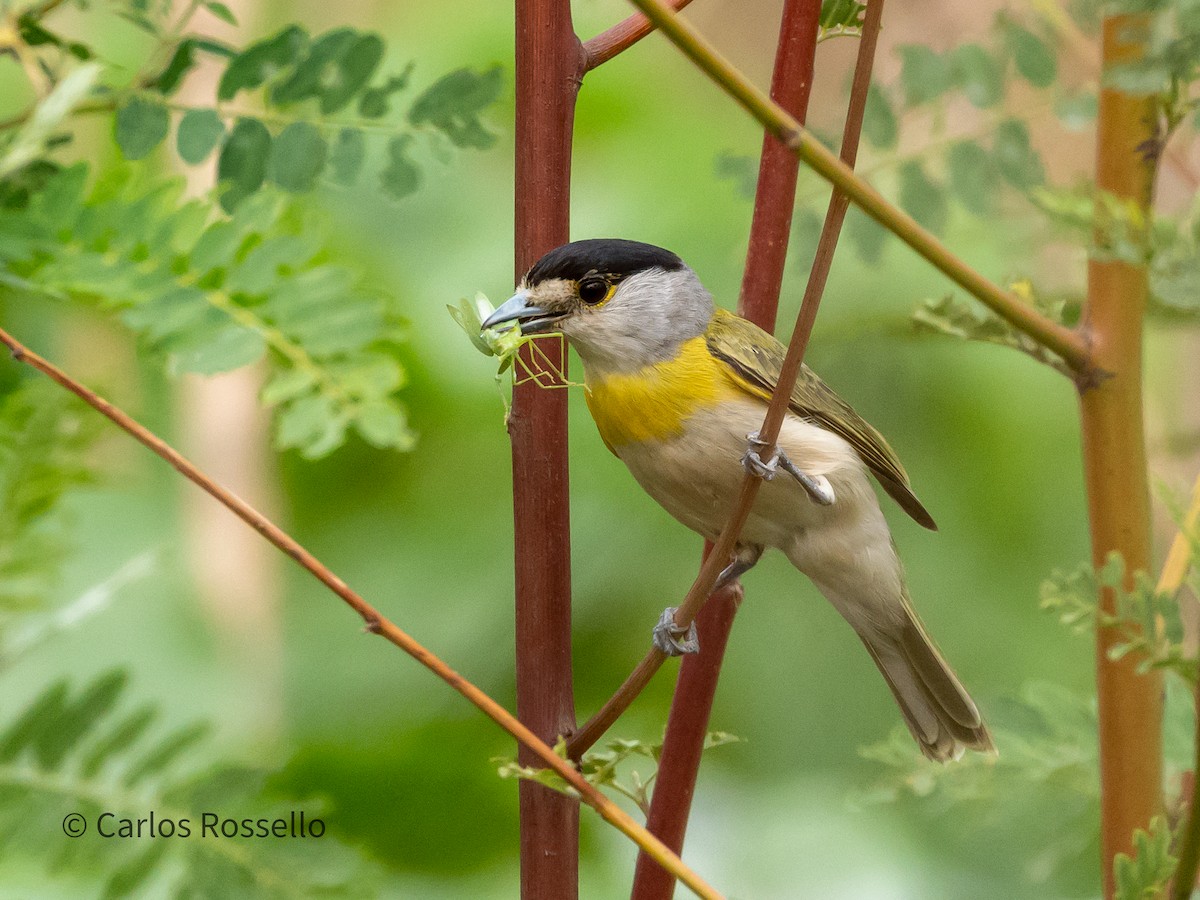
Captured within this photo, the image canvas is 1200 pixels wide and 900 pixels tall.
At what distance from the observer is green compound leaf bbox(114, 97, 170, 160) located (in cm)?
81

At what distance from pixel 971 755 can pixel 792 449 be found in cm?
35

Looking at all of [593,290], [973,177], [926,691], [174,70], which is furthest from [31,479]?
[926,691]

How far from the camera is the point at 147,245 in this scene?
805mm

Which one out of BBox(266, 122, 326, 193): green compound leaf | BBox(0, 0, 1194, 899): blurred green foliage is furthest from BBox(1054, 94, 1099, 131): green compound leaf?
BBox(266, 122, 326, 193): green compound leaf

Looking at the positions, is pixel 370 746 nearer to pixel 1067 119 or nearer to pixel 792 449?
→ pixel 792 449

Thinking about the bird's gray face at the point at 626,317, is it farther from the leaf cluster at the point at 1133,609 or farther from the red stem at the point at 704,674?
the leaf cluster at the point at 1133,609

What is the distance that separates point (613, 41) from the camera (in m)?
0.68

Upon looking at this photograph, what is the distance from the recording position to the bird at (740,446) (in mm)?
1091

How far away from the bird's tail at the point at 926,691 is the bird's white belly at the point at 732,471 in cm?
14

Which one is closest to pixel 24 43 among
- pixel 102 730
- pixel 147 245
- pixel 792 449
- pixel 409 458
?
pixel 147 245

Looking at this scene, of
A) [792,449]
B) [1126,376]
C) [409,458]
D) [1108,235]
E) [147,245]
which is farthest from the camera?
[409,458]

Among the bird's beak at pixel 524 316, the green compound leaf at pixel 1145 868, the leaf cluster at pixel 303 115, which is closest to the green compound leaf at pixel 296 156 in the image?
the leaf cluster at pixel 303 115

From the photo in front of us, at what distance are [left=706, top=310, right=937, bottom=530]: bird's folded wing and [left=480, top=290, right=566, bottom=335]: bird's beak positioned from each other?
0.19 meters

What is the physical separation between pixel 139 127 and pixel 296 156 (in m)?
0.10
